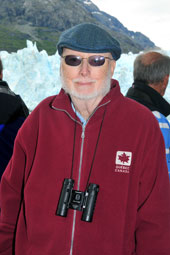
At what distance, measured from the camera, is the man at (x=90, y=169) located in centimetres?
142

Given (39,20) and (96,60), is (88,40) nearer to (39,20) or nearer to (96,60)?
(96,60)

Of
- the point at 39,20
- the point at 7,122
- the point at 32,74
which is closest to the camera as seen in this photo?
the point at 7,122

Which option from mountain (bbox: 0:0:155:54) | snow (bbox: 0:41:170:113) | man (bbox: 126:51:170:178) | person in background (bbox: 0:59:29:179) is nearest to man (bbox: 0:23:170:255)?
person in background (bbox: 0:59:29:179)

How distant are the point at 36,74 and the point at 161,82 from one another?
1530 centimetres

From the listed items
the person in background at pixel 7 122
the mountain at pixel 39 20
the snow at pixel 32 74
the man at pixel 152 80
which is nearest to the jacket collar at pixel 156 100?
the man at pixel 152 80

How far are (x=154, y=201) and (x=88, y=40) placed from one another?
2.68 feet

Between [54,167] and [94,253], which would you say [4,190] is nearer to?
[54,167]

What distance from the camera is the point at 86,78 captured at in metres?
1.53

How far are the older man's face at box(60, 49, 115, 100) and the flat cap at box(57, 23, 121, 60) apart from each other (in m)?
0.04

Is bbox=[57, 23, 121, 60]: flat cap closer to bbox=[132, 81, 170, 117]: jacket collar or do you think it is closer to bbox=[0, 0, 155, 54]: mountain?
A: bbox=[132, 81, 170, 117]: jacket collar

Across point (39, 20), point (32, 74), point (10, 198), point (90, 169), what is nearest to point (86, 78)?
point (90, 169)

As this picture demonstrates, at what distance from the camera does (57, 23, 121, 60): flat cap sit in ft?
4.84

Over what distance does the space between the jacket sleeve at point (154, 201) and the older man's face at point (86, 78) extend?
349 millimetres

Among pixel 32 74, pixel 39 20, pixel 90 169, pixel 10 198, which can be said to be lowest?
pixel 10 198
